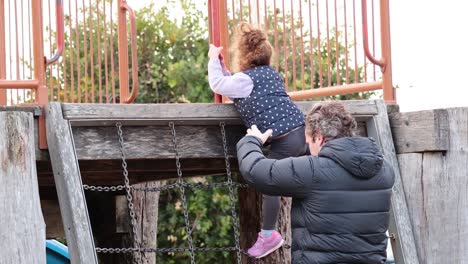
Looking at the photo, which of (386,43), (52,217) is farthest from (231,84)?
(52,217)

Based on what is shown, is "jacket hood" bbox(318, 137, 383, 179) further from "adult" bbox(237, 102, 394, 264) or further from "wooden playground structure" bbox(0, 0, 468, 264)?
"wooden playground structure" bbox(0, 0, 468, 264)

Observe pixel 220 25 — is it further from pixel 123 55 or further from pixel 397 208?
pixel 397 208

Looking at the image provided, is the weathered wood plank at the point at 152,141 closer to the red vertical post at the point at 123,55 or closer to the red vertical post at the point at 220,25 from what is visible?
the red vertical post at the point at 220,25

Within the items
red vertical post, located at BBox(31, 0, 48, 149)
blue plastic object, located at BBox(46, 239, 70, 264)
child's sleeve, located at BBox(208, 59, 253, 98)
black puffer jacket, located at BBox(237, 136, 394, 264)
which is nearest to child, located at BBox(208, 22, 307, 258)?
child's sleeve, located at BBox(208, 59, 253, 98)

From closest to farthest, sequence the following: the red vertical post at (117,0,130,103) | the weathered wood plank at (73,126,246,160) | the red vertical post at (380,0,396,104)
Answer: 1. the weathered wood plank at (73,126,246,160)
2. the red vertical post at (380,0,396,104)
3. the red vertical post at (117,0,130,103)

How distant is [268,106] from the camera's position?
5.81 metres

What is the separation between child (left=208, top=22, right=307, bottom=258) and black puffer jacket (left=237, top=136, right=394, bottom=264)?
2.09ft

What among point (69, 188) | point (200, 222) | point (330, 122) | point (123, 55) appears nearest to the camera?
point (330, 122)

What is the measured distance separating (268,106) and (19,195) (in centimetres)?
135

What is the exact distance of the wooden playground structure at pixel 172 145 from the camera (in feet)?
17.7

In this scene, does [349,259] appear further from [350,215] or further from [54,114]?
[54,114]

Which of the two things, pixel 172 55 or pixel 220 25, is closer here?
pixel 220 25

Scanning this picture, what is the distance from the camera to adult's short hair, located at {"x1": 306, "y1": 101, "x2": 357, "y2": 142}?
524cm

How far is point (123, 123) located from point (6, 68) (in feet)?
5.50
